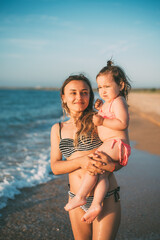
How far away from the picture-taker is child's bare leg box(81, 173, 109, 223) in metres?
2.08

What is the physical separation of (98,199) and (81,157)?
0.46 metres

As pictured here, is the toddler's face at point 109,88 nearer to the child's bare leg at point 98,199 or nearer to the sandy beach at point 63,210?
the child's bare leg at point 98,199

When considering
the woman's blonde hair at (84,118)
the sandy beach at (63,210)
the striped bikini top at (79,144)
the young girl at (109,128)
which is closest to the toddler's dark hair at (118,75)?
the young girl at (109,128)

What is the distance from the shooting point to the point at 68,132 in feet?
8.32

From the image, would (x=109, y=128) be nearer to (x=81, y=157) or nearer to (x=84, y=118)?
(x=84, y=118)

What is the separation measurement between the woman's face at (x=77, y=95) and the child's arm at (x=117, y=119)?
286 millimetres

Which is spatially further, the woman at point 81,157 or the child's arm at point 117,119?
the child's arm at point 117,119

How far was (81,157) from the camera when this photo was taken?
2260mm

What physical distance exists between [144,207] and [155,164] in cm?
249

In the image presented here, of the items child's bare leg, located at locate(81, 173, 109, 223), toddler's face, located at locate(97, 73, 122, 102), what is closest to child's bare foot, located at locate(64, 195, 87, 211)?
child's bare leg, located at locate(81, 173, 109, 223)

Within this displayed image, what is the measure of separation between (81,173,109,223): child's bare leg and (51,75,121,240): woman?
13 cm

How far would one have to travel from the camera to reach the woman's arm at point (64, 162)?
215 cm

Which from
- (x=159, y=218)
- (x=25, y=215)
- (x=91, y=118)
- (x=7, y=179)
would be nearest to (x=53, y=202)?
(x=25, y=215)

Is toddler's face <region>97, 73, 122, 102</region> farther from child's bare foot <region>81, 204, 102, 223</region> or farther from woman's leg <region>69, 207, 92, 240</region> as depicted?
woman's leg <region>69, 207, 92, 240</region>
